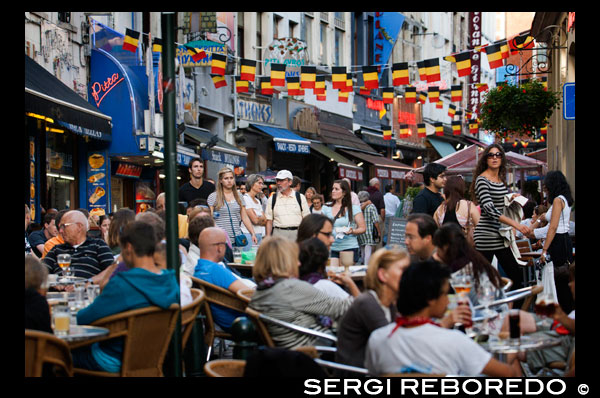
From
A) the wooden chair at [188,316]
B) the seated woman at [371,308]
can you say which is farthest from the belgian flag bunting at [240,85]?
the seated woman at [371,308]

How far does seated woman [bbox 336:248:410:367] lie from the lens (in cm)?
504

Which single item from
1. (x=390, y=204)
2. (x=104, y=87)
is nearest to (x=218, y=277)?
(x=104, y=87)

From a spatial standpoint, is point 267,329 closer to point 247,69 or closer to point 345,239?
point 345,239

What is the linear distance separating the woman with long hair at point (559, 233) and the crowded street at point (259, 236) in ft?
0.08

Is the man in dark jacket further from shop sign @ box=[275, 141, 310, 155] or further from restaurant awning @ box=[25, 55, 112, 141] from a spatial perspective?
shop sign @ box=[275, 141, 310, 155]

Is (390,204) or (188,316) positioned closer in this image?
(188,316)

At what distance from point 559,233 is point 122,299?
6901 millimetres

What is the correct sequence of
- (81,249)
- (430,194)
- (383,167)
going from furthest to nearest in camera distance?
1. (383,167)
2. (430,194)
3. (81,249)

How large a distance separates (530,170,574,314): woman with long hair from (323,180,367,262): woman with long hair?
2.74 metres

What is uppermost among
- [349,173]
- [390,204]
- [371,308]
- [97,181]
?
[349,173]

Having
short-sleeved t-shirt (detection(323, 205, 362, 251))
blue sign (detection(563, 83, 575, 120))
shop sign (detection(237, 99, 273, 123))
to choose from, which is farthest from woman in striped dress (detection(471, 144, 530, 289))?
shop sign (detection(237, 99, 273, 123))

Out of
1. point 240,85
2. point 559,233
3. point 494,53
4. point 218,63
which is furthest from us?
point 240,85

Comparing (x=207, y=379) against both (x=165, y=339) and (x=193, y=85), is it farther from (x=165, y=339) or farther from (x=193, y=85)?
(x=193, y=85)

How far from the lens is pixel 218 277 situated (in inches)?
282
